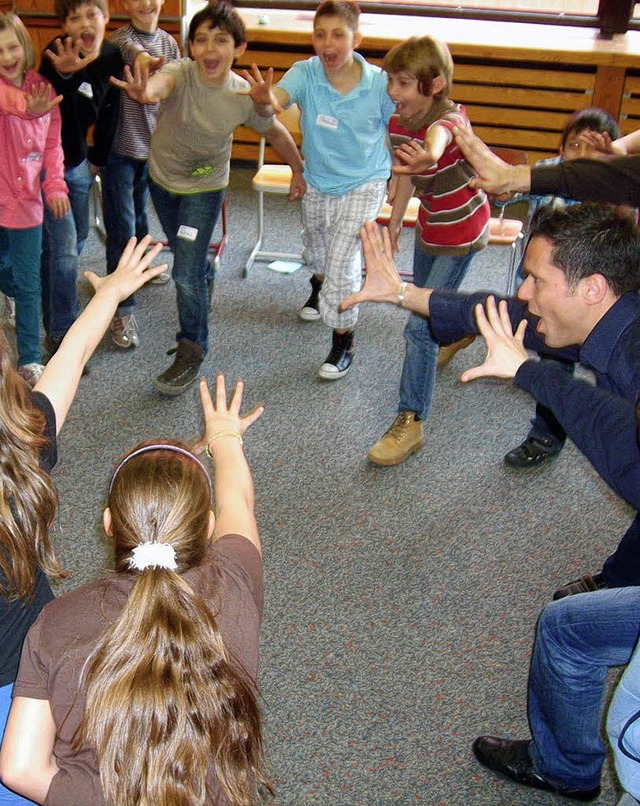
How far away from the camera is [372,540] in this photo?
9.78ft

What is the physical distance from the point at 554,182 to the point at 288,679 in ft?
5.57

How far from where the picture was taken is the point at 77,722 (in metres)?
1.32

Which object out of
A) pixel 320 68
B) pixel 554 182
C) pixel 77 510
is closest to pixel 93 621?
pixel 77 510

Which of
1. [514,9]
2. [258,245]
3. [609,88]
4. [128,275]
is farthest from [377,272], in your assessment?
[514,9]

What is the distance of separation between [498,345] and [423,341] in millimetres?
1041

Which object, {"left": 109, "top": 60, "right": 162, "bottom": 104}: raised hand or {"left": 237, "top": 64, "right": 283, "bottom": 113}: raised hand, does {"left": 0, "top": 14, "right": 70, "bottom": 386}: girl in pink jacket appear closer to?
{"left": 109, "top": 60, "right": 162, "bottom": 104}: raised hand

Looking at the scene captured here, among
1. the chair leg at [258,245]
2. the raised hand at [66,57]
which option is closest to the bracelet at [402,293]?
the raised hand at [66,57]

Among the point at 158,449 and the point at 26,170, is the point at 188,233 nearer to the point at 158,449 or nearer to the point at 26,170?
the point at 26,170

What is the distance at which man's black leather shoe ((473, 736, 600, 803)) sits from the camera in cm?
215

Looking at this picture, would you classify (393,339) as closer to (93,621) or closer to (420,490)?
(420,490)

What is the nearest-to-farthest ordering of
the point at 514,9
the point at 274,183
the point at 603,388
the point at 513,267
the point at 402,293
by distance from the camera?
the point at 603,388
the point at 402,293
the point at 513,267
the point at 274,183
the point at 514,9

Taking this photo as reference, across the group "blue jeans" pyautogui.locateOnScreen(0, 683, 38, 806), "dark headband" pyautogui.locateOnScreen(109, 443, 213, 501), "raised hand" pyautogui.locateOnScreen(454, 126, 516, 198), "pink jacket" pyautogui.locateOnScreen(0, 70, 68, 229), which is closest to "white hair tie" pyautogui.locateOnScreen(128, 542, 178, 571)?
"dark headband" pyautogui.locateOnScreen(109, 443, 213, 501)

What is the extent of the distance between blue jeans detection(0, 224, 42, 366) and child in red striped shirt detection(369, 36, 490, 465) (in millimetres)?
1439

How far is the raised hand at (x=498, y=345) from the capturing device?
2.19 meters
